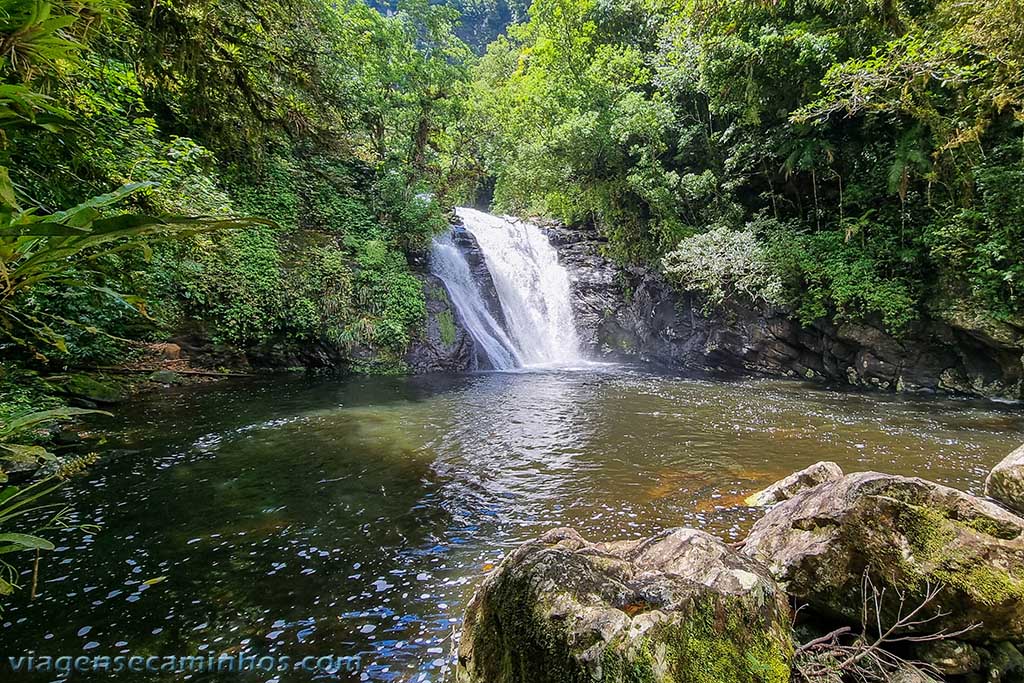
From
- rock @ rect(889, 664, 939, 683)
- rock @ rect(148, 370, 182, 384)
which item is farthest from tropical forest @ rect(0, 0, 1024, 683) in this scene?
rock @ rect(148, 370, 182, 384)

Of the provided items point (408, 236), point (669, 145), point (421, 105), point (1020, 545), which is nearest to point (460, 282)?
point (408, 236)

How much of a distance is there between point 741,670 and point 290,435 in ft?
21.9

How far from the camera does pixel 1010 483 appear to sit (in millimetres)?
3863

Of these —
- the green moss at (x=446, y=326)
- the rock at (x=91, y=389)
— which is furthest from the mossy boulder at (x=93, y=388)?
the green moss at (x=446, y=326)

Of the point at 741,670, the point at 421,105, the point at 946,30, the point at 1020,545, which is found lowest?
the point at 741,670

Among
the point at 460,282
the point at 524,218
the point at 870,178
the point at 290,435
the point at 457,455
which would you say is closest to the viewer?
the point at 457,455

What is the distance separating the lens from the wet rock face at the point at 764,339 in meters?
9.81

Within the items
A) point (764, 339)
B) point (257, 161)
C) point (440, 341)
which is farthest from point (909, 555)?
point (440, 341)

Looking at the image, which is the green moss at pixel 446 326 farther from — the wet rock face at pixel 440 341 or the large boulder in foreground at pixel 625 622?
the large boulder in foreground at pixel 625 622

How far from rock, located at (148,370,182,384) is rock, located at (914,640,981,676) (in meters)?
12.2

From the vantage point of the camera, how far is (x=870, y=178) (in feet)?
38.7

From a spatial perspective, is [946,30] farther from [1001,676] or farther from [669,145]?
[1001,676]

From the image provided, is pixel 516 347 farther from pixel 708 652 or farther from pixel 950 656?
pixel 708 652

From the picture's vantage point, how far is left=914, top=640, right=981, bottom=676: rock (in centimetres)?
244
